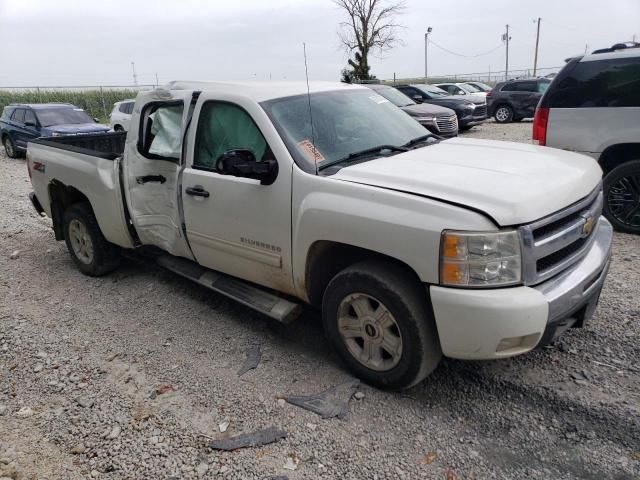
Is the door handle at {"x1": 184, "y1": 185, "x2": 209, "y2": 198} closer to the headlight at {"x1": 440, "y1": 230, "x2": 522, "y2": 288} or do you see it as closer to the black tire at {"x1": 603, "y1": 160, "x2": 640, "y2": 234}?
the headlight at {"x1": 440, "y1": 230, "x2": 522, "y2": 288}

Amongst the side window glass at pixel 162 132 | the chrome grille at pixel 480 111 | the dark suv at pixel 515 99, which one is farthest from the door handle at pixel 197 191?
the dark suv at pixel 515 99

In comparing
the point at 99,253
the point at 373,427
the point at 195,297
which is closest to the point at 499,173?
the point at 373,427

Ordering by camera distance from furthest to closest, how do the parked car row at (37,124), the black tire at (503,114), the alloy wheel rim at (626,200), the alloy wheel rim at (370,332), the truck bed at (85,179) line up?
the black tire at (503,114), the parked car row at (37,124), the alloy wheel rim at (626,200), the truck bed at (85,179), the alloy wheel rim at (370,332)

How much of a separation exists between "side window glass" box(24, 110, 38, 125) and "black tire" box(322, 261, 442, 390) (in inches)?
567

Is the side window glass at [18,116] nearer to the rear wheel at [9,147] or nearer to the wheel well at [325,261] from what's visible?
the rear wheel at [9,147]

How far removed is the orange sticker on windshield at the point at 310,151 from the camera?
3.27 m

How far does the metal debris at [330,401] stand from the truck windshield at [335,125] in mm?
1379

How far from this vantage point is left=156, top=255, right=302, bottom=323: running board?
11.4 feet

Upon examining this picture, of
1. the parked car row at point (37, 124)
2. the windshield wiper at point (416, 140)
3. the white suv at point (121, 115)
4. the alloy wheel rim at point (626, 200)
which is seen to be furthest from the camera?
the white suv at point (121, 115)

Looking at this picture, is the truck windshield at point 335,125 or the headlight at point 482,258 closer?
the headlight at point 482,258

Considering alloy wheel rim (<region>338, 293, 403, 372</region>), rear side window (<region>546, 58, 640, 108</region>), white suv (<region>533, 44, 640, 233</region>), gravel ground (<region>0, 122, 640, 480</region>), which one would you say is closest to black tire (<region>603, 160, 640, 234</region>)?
white suv (<region>533, 44, 640, 233</region>)

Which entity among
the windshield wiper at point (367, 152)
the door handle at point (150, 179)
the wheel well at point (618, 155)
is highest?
the windshield wiper at point (367, 152)

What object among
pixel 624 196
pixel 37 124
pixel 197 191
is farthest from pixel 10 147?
pixel 624 196

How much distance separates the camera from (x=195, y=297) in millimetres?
4617
